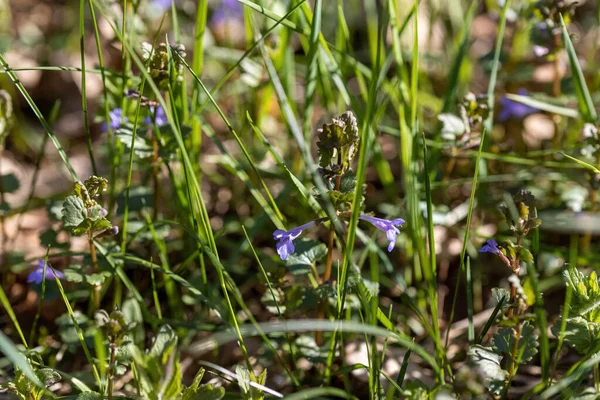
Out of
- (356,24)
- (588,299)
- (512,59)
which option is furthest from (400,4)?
(588,299)

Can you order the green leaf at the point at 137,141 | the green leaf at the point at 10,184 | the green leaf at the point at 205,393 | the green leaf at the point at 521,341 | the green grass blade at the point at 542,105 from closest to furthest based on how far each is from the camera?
the green leaf at the point at 205,393, the green leaf at the point at 521,341, the green leaf at the point at 137,141, the green leaf at the point at 10,184, the green grass blade at the point at 542,105

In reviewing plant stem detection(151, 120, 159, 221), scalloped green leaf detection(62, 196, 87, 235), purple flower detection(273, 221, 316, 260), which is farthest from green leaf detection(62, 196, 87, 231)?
purple flower detection(273, 221, 316, 260)

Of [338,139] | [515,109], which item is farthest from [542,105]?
[338,139]

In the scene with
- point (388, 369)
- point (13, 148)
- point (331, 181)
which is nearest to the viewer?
point (331, 181)

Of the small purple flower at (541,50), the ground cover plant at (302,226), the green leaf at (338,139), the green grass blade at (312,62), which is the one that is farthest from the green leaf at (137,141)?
the small purple flower at (541,50)

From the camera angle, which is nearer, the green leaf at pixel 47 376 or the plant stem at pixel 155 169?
the green leaf at pixel 47 376

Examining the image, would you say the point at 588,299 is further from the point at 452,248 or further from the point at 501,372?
the point at 452,248

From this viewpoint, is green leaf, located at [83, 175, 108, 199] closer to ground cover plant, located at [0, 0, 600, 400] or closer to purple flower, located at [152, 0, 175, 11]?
ground cover plant, located at [0, 0, 600, 400]

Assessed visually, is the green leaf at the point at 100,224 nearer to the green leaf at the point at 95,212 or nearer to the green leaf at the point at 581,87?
the green leaf at the point at 95,212
